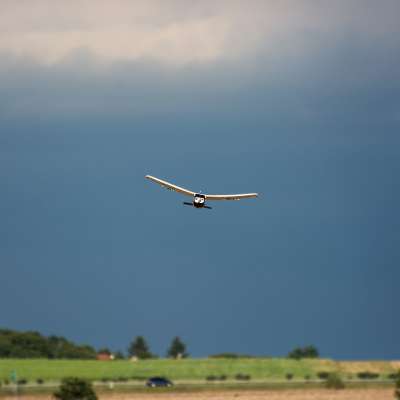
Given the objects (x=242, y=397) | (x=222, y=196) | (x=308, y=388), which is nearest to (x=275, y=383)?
(x=308, y=388)

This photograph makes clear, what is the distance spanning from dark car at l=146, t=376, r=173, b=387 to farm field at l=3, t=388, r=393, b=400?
8123 mm

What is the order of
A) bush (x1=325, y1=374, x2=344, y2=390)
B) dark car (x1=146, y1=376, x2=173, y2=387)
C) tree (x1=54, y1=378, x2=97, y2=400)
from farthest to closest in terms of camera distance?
bush (x1=325, y1=374, x2=344, y2=390)
dark car (x1=146, y1=376, x2=173, y2=387)
tree (x1=54, y1=378, x2=97, y2=400)

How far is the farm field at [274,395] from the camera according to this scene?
17612 centimetres

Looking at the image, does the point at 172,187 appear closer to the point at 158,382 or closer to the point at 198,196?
the point at 198,196

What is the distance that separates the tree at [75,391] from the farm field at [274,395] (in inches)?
283

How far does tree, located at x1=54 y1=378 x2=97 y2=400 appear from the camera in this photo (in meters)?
160

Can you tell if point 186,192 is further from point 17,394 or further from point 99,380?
point 99,380

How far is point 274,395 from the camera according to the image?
181875 mm

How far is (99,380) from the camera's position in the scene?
19662 centimetres

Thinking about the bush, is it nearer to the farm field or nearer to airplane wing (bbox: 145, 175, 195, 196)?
the farm field

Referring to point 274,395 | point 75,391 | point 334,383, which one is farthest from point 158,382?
point 75,391

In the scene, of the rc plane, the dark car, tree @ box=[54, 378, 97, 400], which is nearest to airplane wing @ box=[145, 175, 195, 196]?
the rc plane

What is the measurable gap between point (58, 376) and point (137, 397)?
25729mm

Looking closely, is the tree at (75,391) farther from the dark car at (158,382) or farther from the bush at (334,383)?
the bush at (334,383)
